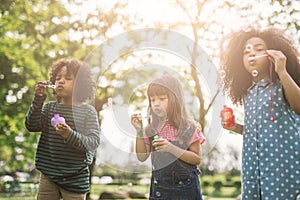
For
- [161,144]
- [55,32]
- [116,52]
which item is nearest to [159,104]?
[161,144]

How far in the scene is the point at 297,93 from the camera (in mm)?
2299

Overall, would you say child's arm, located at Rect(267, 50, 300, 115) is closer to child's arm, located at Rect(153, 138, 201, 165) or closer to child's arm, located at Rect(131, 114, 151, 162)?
child's arm, located at Rect(153, 138, 201, 165)

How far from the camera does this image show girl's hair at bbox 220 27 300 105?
257 cm

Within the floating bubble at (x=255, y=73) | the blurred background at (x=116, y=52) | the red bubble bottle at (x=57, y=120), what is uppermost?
the blurred background at (x=116, y=52)

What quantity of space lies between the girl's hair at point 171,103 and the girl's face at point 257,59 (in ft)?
1.54

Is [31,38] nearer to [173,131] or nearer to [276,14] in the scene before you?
[276,14]

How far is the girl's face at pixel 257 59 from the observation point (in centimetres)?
251

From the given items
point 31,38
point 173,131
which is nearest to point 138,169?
point 173,131

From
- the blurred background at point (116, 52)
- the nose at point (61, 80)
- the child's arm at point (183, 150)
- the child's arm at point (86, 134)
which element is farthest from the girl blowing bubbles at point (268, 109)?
the nose at point (61, 80)

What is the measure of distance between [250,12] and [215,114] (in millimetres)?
3927

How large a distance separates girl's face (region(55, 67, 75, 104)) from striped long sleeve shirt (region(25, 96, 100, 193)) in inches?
2.2

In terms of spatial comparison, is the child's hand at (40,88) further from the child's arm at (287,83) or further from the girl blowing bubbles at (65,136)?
the child's arm at (287,83)

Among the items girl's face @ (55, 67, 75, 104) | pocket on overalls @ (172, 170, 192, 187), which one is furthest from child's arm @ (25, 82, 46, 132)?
pocket on overalls @ (172, 170, 192, 187)

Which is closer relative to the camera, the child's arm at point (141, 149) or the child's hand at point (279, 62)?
the child's hand at point (279, 62)
